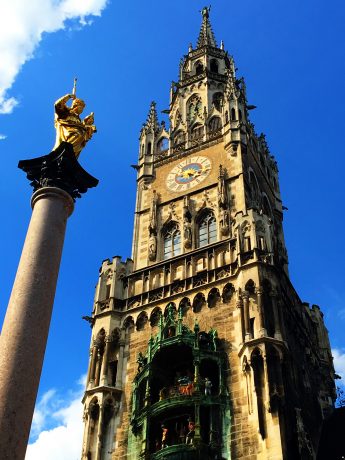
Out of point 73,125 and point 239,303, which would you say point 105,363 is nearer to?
point 239,303

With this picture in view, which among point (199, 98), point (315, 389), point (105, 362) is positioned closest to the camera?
point (105, 362)

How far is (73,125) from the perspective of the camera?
729 inches

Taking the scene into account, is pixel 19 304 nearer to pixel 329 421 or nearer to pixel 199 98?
pixel 329 421

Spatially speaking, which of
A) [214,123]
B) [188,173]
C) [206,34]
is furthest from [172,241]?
[206,34]

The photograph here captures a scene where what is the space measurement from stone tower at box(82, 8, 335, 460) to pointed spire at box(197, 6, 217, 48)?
12.4 meters

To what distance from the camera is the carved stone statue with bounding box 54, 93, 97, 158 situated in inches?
717

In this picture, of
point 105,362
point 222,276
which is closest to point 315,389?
point 222,276

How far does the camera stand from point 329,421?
29.5 meters

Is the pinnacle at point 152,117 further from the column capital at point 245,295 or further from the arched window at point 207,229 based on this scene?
the column capital at point 245,295

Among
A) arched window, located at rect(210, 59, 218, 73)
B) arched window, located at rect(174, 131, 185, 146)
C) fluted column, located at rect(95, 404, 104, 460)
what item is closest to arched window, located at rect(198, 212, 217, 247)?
arched window, located at rect(174, 131, 185, 146)

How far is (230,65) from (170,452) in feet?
106

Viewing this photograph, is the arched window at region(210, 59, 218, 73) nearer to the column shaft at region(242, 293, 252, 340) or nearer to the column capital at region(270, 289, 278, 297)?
the column capital at region(270, 289, 278, 297)

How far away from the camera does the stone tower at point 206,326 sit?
77.4 ft

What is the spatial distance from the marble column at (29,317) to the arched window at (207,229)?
16986 millimetres
